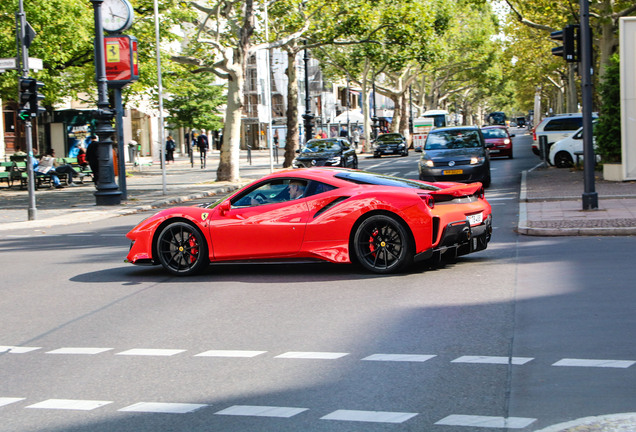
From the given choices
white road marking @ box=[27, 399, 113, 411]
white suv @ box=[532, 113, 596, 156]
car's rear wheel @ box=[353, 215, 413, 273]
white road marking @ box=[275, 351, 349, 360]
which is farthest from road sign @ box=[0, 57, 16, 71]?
white suv @ box=[532, 113, 596, 156]

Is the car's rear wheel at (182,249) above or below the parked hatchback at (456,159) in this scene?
below

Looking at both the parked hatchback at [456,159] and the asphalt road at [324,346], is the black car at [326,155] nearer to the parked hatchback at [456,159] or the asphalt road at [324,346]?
the parked hatchback at [456,159]

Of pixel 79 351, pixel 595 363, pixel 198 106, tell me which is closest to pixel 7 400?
pixel 79 351

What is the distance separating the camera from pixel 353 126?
317 ft

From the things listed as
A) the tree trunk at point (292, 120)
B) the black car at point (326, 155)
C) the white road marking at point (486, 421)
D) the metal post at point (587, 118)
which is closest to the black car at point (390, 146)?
the tree trunk at point (292, 120)

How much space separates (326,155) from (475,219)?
25.6 m

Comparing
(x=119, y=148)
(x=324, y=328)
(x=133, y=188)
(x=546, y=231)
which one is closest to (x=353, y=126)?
(x=133, y=188)

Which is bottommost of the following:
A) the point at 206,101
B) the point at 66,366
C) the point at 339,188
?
the point at 66,366

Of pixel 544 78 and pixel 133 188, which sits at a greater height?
pixel 544 78

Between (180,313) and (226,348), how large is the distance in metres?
1.71

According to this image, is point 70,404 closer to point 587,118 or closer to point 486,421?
point 486,421

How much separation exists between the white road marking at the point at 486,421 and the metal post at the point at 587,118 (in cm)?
1157

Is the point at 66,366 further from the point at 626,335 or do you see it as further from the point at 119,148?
the point at 119,148

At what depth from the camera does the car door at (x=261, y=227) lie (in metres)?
10.3
